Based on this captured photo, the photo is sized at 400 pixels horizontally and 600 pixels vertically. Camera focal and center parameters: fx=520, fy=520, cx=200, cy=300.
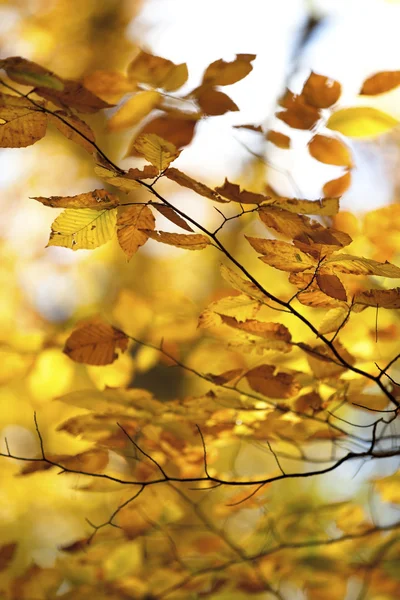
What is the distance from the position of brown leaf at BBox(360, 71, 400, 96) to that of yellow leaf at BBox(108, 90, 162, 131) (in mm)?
286

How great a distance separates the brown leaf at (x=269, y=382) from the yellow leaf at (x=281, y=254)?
23 centimetres

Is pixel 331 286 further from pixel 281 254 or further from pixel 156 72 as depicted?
→ pixel 156 72

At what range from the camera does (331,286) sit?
1.71 ft

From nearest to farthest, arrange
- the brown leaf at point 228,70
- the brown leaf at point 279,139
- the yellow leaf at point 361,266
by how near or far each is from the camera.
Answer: the yellow leaf at point 361,266 < the brown leaf at point 228,70 < the brown leaf at point 279,139

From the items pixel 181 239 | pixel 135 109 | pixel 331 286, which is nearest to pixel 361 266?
pixel 331 286

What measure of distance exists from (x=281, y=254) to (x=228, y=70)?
294 millimetres

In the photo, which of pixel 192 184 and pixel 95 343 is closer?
pixel 192 184

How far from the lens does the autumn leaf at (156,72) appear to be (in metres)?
0.67

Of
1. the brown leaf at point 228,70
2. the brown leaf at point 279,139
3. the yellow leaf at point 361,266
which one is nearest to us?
the yellow leaf at point 361,266

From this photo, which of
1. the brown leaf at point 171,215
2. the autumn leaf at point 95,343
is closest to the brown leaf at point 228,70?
the brown leaf at point 171,215

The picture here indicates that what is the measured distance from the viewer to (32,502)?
7.86 feet

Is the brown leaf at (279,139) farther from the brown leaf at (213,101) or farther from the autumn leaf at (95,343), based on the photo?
the autumn leaf at (95,343)

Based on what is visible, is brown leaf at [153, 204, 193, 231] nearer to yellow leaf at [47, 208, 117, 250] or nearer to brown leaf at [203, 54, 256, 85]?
yellow leaf at [47, 208, 117, 250]

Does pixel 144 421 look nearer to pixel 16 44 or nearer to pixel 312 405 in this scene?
pixel 312 405
